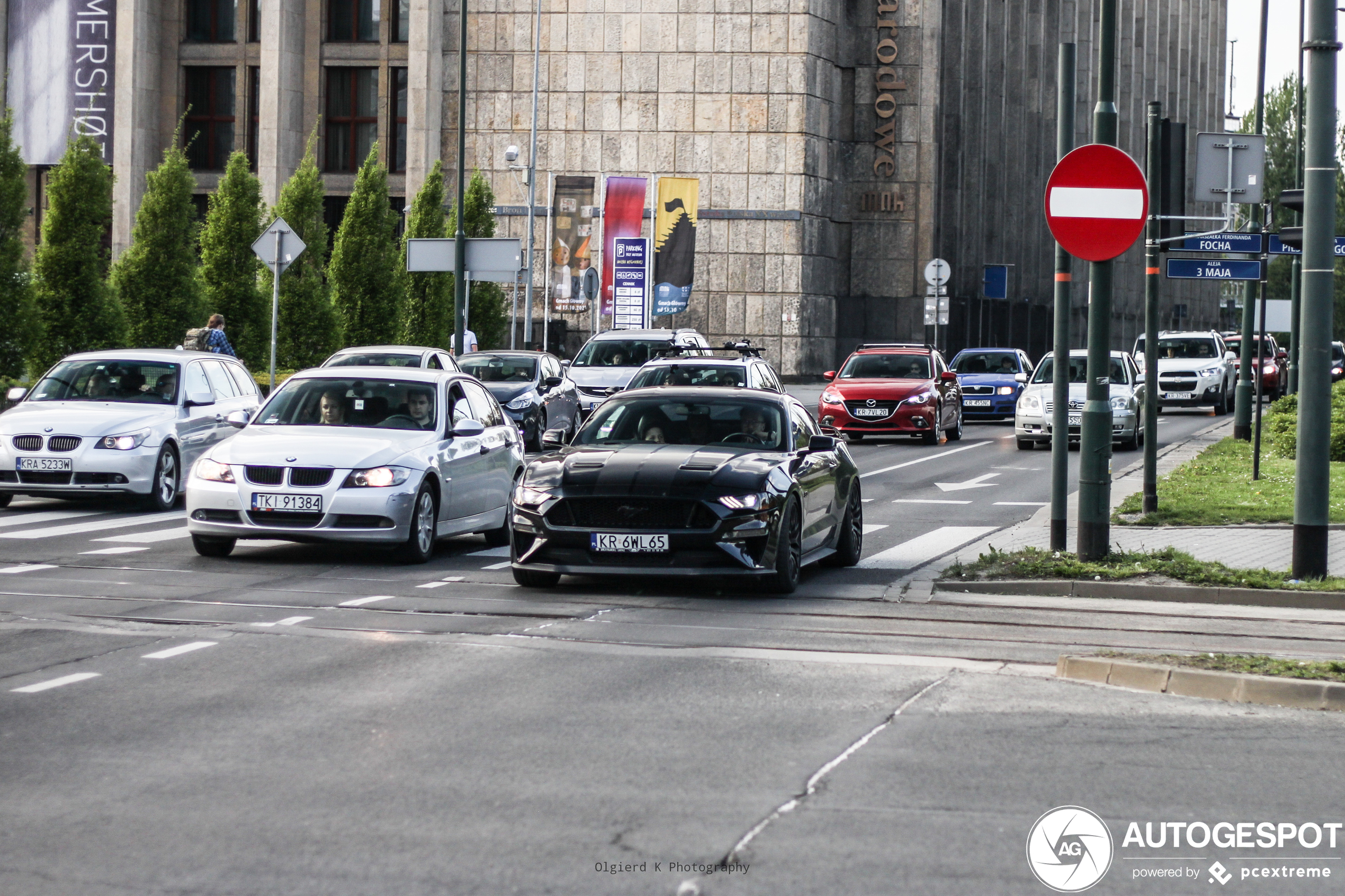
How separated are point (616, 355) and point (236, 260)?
1062 centimetres

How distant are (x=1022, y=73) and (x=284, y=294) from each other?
1714 inches

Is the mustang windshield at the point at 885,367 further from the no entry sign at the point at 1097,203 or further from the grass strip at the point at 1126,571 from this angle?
the no entry sign at the point at 1097,203

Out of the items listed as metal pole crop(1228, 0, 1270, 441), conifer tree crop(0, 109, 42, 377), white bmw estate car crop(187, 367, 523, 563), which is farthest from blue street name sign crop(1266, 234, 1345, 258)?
conifer tree crop(0, 109, 42, 377)

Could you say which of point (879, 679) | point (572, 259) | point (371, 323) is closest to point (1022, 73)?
point (572, 259)

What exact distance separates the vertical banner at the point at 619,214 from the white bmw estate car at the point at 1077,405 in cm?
2441

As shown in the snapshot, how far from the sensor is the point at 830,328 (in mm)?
63281

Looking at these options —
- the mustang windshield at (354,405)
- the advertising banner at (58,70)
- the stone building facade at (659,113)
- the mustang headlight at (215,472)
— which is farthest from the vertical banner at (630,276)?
the mustang headlight at (215,472)

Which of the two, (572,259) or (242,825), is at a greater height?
(572,259)

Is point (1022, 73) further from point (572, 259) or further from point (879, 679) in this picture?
point (879, 679)

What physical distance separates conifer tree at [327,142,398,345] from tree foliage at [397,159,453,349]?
3.39 metres

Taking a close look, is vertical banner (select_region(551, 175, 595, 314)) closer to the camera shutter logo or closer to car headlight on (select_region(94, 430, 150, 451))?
car headlight on (select_region(94, 430, 150, 451))

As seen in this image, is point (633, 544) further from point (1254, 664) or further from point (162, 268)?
point (162, 268)

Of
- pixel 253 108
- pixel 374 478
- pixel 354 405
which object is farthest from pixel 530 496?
pixel 253 108

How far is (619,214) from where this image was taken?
183 ft
